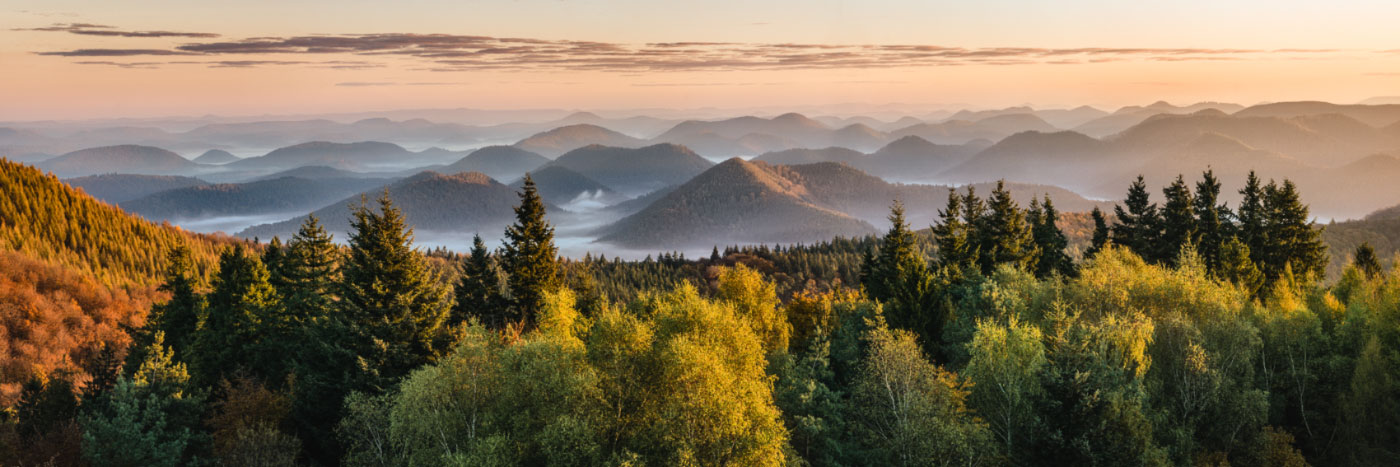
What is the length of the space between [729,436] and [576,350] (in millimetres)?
8656

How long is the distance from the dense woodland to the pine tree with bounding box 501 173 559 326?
0.18 meters

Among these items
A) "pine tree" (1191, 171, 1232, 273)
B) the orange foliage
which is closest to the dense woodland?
"pine tree" (1191, 171, 1232, 273)

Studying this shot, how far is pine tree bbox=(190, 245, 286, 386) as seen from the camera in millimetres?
56688

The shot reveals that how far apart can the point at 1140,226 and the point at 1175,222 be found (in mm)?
3321

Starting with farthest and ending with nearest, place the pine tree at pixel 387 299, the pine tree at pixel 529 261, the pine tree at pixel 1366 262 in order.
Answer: the pine tree at pixel 1366 262 → the pine tree at pixel 529 261 → the pine tree at pixel 387 299

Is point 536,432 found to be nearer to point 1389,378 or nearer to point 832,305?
point 832,305

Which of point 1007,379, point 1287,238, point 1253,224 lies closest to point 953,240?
point 1007,379

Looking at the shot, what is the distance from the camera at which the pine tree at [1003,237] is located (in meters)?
64.4

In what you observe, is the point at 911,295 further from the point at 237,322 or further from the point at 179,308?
the point at 179,308

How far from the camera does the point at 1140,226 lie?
75875mm

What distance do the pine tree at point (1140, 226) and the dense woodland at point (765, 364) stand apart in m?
1.32

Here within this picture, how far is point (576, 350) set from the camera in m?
36.2

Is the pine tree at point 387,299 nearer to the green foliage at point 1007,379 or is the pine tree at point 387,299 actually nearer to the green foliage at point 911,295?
the green foliage at point 911,295

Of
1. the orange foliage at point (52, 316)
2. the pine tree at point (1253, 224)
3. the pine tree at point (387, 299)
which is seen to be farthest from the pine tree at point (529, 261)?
the pine tree at point (1253, 224)
